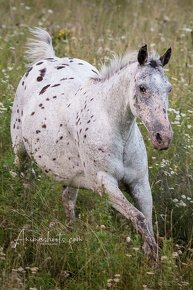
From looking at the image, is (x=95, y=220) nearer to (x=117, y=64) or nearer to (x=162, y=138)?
(x=162, y=138)

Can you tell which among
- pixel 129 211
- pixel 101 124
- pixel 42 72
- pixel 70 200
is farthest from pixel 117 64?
pixel 70 200

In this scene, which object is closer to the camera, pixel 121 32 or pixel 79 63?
pixel 79 63

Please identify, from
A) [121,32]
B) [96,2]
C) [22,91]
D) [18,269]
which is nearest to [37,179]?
[22,91]

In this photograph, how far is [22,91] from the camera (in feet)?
26.2

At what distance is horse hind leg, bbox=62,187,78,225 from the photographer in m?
7.46

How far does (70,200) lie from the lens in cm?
763

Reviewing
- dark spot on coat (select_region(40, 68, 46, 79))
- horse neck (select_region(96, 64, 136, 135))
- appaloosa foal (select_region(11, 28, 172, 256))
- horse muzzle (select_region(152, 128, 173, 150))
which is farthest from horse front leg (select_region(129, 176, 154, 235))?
dark spot on coat (select_region(40, 68, 46, 79))

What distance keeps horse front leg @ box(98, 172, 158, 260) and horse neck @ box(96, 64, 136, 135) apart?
38 centimetres

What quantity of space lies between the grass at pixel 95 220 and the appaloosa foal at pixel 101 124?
0.16 metres

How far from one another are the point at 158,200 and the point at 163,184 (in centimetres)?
19

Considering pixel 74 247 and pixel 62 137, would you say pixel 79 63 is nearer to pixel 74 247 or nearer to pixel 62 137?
pixel 62 137

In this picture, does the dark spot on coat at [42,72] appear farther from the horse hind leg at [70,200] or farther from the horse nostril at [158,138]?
the horse nostril at [158,138]

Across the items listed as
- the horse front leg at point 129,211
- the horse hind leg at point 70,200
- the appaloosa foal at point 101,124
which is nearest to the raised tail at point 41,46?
the appaloosa foal at point 101,124

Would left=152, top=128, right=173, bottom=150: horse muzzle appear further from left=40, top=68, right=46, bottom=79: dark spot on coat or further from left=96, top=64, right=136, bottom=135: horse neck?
left=40, top=68, right=46, bottom=79: dark spot on coat
